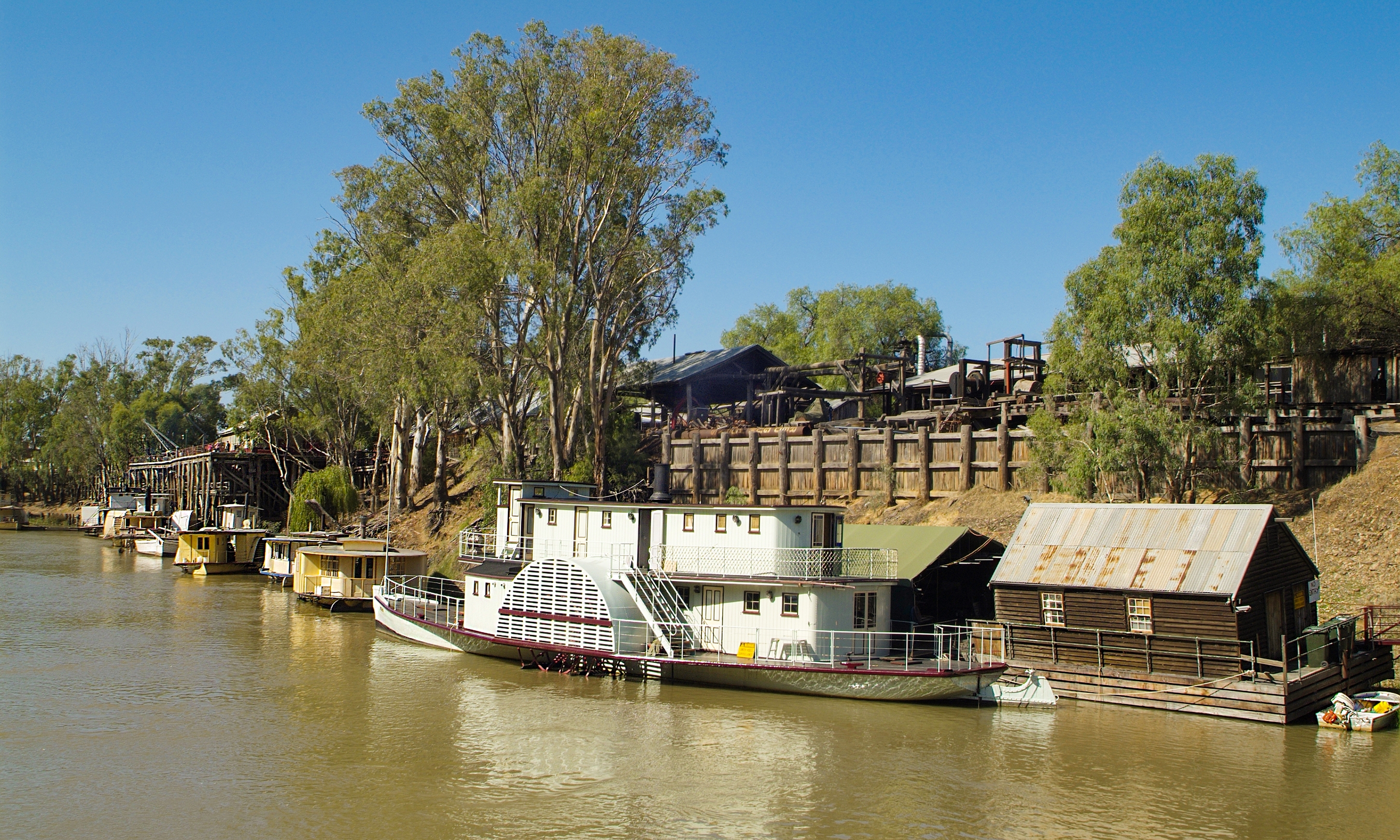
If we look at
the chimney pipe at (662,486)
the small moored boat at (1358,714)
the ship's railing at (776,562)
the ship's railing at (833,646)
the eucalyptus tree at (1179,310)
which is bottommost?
the small moored boat at (1358,714)

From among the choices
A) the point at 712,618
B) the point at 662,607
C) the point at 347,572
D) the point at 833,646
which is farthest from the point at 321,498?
the point at 833,646

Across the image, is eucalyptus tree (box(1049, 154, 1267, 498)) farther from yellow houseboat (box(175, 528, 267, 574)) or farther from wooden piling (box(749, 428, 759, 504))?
yellow houseboat (box(175, 528, 267, 574))

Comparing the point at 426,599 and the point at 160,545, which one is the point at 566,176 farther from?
the point at 160,545

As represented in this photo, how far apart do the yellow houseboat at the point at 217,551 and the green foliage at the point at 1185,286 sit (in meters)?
49.5

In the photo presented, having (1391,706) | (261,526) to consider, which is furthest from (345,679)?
(261,526)

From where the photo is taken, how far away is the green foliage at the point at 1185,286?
1351 inches

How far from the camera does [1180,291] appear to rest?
34.5m

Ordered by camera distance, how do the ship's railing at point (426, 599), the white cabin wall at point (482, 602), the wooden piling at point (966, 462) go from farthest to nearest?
the wooden piling at point (966, 462), the ship's railing at point (426, 599), the white cabin wall at point (482, 602)

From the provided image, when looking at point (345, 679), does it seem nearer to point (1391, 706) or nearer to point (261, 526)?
point (1391, 706)

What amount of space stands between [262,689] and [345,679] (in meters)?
2.27

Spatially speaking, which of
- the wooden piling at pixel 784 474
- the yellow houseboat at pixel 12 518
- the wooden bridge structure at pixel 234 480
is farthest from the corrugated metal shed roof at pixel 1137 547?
the yellow houseboat at pixel 12 518

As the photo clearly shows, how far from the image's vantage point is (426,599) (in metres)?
38.1

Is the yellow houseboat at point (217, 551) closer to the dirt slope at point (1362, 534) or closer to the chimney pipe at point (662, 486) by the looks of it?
the chimney pipe at point (662, 486)

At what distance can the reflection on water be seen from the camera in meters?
18.8
